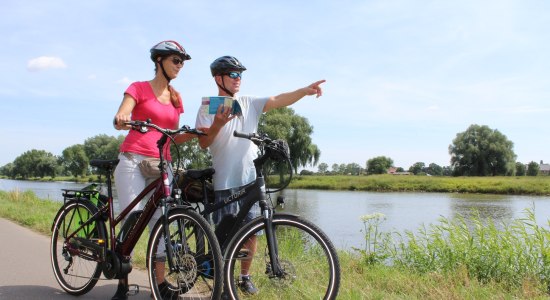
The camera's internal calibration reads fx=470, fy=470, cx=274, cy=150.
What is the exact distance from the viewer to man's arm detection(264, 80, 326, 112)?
340 cm

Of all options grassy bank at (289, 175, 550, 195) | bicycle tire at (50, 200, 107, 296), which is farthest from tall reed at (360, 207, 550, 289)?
grassy bank at (289, 175, 550, 195)

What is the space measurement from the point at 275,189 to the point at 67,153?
3913 inches

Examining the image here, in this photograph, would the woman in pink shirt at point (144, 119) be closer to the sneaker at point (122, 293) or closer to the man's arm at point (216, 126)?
the sneaker at point (122, 293)

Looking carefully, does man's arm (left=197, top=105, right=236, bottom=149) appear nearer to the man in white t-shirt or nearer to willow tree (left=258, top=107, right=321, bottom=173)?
the man in white t-shirt

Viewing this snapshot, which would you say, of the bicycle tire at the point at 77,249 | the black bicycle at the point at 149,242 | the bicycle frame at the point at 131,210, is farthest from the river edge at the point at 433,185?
the bicycle frame at the point at 131,210

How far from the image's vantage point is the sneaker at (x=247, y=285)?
3225mm

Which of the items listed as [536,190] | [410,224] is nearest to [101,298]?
[410,224]

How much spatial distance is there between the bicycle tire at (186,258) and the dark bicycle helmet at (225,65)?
1009 millimetres

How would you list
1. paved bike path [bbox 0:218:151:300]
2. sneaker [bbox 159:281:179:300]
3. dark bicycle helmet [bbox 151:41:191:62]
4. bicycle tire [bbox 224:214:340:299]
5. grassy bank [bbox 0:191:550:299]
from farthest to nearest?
grassy bank [bbox 0:191:550:299] < paved bike path [bbox 0:218:151:300] < dark bicycle helmet [bbox 151:41:191:62] < sneaker [bbox 159:281:179:300] < bicycle tire [bbox 224:214:340:299]

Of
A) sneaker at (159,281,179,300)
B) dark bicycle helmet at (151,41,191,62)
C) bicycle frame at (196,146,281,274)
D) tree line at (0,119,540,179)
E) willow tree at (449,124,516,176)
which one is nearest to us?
→ bicycle frame at (196,146,281,274)

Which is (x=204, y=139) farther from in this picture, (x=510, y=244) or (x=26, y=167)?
(x=26, y=167)

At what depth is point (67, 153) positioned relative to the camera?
93500 millimetres

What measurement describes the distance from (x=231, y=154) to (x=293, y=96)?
63cm

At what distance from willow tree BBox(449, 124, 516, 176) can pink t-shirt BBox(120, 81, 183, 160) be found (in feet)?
241
